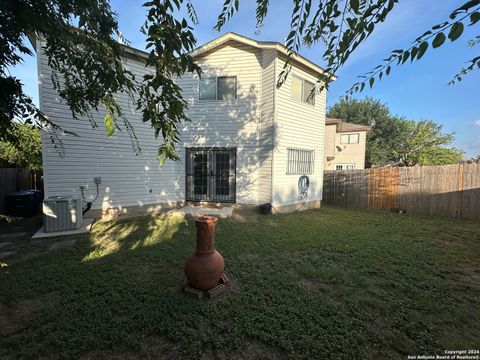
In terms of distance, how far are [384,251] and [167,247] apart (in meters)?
4.81

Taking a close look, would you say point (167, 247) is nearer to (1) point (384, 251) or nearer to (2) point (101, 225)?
(2) point (101, 225)

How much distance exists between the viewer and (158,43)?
146 cm

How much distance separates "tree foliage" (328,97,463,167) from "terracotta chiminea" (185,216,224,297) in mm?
27819

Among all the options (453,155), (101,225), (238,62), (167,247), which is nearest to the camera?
(167,247)

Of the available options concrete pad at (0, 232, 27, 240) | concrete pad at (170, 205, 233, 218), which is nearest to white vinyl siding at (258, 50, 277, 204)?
concrete pad at (170, 205, 233, 218)

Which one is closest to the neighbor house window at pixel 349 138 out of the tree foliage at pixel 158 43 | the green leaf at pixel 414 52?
the tree foliage at pixel 158 43

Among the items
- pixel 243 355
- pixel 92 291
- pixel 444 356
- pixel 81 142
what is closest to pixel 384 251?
pixel 444 356

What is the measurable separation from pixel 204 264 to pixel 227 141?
20.2 feet

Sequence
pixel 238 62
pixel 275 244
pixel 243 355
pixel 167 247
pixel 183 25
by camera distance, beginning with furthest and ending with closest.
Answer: pixel 238 62 → pixel 275 244 → pixel 167 247 → pixel 243 355 → pixel 183 25

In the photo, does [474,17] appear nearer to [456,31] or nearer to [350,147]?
[456,31]

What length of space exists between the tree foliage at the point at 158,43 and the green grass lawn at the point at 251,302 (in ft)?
6.59

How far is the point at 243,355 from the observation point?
86.7 inches

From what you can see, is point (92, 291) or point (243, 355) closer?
point (243, 355)

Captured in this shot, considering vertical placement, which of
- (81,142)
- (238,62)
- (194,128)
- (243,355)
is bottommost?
(243,355)
